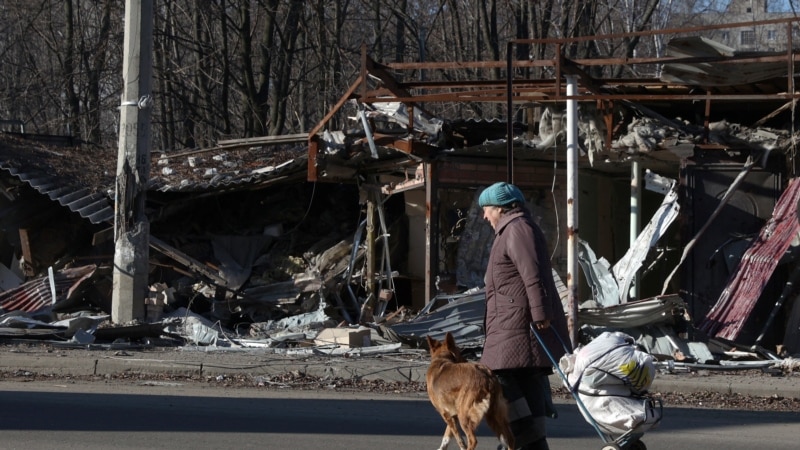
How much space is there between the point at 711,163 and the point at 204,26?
17814 mm

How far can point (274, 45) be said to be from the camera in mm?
27312

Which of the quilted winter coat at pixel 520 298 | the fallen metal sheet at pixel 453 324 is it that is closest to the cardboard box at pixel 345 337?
the fallen metal sheet at pixel 453 324

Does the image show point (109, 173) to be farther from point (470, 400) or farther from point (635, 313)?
point (470, 400)

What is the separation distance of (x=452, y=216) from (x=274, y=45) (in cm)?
1463

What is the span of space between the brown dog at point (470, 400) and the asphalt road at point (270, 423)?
137cm

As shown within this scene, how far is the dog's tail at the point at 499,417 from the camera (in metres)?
5.43

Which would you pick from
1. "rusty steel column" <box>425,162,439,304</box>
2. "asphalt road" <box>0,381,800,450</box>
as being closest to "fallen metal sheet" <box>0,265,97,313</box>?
"asphalt road" <box>0,381,800,450</box>

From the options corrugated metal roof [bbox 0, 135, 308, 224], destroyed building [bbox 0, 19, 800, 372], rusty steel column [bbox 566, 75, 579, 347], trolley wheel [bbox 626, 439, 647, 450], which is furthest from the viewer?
corrugated metal roof [bbox 0, 135, 308, 224]

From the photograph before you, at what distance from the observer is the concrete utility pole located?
43.9 feet

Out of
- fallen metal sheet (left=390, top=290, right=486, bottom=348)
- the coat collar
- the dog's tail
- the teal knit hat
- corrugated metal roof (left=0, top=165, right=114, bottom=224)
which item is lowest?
fallen metal sheet (left=390, top=290, right=486, bottom=348)

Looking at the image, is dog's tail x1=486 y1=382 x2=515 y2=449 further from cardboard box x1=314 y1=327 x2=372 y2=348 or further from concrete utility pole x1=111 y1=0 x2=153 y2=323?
concrete utility pole x1=111 y1=0 x2=153 y2=323

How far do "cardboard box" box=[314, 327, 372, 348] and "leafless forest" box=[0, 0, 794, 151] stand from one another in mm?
11578

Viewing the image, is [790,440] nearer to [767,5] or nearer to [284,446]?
[284,446]

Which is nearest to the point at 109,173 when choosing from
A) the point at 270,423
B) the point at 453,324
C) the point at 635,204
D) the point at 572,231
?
the point at 453,324
